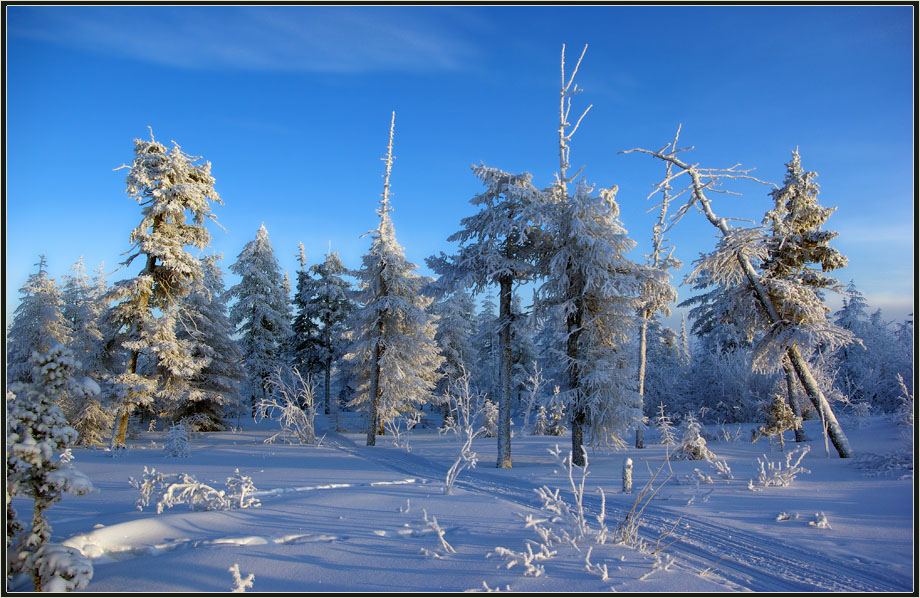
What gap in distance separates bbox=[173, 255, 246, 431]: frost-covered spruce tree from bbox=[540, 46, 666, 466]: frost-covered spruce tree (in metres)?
19.1

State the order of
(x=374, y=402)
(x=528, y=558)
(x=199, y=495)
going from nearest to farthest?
(x=528, y=558) < (x=199, y=495) < (x=374, y=402)

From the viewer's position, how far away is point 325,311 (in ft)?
115

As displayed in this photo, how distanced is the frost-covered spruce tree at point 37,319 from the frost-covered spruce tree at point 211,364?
7250 mm

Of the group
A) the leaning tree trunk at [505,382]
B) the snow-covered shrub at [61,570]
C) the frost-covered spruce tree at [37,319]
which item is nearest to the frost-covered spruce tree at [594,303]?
the leaning tree trunk at [505,382]

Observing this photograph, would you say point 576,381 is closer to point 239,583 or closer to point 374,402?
point 374,402

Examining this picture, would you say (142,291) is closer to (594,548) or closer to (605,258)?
(605,258)

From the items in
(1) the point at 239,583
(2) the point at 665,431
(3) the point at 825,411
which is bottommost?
(2) the point at 665,431

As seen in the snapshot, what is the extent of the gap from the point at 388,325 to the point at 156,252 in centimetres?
1045

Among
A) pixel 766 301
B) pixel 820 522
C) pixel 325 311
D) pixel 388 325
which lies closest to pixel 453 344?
pixel 325 311

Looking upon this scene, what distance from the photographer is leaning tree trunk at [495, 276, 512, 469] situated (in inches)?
554

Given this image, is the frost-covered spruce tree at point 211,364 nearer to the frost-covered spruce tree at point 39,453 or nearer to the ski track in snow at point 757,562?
the frost-covered spruce tree at point 39,453

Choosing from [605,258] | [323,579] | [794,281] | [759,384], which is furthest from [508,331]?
[759,384]

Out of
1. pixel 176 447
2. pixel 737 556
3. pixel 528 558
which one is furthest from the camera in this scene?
pixel 176 447

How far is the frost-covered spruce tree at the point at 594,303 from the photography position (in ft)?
44.7
